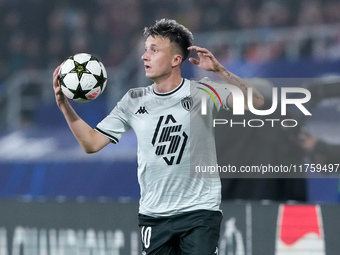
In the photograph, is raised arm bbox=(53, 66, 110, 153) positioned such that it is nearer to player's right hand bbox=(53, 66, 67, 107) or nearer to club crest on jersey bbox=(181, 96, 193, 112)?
player's right hand bbox=(53, 66, 67, 107)

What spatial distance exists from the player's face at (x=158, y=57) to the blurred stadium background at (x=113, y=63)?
1446 mm

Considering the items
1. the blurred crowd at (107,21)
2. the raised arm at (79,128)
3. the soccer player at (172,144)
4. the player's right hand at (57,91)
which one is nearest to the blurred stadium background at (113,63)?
Result: the blurred crowd at (107,21)

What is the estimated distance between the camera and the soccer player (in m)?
3.93

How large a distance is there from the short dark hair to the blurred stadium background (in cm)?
135

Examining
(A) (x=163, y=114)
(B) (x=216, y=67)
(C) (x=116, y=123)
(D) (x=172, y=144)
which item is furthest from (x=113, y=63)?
(B) (x=216, y=67)

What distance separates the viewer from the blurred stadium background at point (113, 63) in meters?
5.46

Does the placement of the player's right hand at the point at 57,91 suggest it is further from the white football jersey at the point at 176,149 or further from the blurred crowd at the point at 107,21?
the blurred crowd at the point at 107,21

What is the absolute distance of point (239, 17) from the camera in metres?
5.86

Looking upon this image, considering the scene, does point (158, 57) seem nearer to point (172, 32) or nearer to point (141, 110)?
point (172, 32)

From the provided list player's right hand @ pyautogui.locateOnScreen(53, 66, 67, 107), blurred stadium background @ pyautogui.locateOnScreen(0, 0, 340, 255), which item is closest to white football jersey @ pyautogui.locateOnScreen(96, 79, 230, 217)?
player's right hand @ pyautogui.locateOnScreen(53, 66, 67, 107)

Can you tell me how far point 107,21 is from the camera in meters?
6.17

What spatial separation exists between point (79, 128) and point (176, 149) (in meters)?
0.56

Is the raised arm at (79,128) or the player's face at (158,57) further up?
the player's face at (158,57)

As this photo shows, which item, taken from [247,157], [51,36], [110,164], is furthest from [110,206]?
[51,36]
